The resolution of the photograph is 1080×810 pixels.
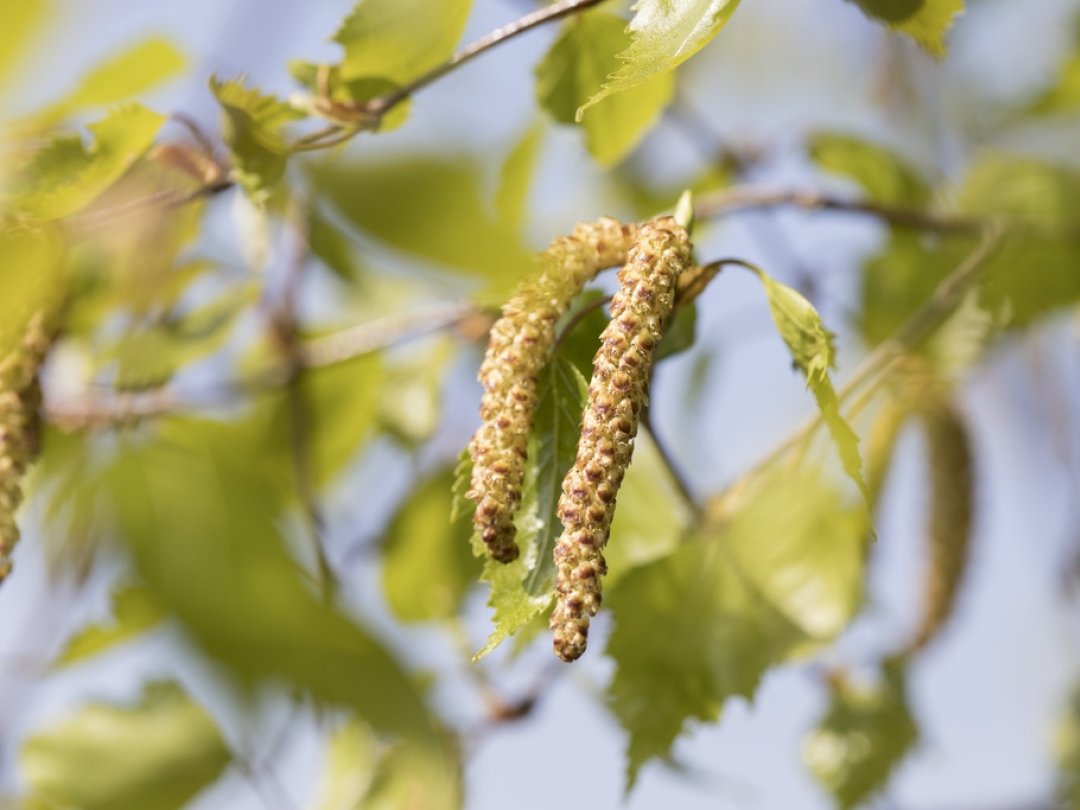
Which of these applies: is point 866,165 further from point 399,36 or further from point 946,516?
point 399,36

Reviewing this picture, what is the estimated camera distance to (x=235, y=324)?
4.20 feet

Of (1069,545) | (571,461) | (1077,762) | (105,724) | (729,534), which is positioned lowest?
(1077,762)

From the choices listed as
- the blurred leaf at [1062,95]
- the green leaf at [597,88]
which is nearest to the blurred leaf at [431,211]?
the green leaf at [597,88]

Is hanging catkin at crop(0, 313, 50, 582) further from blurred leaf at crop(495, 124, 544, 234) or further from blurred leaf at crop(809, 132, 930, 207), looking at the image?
blurred leaf at crop(809, 132, 930, 207)

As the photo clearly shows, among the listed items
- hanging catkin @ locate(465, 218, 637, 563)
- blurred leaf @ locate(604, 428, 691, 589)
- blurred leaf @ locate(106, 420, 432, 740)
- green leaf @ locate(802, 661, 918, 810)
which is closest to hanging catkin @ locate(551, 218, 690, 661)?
hanging catkin @ locate(465, 218, 637, 563)

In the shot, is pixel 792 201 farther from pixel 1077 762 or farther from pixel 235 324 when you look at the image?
pixel 1077 762

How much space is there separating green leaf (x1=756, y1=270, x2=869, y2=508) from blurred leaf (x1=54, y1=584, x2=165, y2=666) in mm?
686

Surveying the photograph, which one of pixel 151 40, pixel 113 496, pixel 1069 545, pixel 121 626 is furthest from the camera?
pixel 1069 545

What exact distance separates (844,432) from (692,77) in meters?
1.77

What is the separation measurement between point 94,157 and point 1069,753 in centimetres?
160

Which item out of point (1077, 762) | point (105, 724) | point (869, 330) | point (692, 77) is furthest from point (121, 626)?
point (692, 77)

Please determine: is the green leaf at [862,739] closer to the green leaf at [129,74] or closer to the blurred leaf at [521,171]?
the blurred leaf at [521,171]

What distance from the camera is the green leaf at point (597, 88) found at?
884mm

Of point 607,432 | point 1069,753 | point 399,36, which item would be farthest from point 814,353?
point 1069,753
